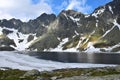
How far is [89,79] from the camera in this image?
24.0 meters

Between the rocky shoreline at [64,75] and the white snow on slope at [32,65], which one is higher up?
the white snow on slope at [32,65]

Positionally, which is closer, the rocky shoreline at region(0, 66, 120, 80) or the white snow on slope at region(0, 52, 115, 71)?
the rocky shoreline at region(0, 66, 120, 80)

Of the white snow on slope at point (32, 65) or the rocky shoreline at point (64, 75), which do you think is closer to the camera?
the rocky shoreline at point (64, 75)

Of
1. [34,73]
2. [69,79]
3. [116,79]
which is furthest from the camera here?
[34,73]

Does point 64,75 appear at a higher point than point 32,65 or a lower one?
lower

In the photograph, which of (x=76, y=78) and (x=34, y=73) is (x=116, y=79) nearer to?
(x=76, y=78)

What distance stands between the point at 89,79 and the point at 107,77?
4.63 feet

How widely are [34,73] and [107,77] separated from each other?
29927 mm

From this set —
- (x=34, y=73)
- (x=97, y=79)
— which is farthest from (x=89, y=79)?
(x=34, y=73)

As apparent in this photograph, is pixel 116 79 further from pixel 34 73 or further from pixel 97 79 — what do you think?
pixel 34 73

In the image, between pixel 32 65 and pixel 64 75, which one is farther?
pixel 32 65

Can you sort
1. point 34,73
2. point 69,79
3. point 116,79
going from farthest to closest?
point 34,73
point 69,79
point 116,79

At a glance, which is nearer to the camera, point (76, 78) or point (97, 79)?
point (97, 79)

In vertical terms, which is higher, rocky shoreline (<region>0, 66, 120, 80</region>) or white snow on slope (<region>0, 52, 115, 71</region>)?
white snow on slope (<region>0, 52, 115, 71</region>)
